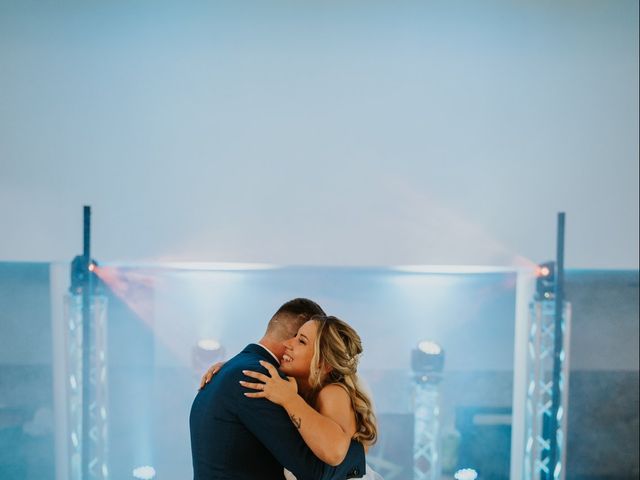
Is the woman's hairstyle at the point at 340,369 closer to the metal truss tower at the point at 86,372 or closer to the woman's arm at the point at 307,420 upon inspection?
the woman's arm at the point at 307,420

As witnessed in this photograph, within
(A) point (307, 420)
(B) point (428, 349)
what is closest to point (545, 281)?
(B) point (428, 349)

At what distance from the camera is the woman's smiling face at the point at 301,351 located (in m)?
2.36

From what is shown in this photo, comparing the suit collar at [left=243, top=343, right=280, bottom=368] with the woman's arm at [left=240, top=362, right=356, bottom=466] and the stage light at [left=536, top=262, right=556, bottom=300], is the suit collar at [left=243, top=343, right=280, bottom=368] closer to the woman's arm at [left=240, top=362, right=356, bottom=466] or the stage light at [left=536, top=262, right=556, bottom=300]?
the woman's arm at [left=240, top=362, right=356, bottom=466]

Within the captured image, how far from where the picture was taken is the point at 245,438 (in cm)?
220

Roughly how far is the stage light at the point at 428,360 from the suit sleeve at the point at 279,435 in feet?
8.87

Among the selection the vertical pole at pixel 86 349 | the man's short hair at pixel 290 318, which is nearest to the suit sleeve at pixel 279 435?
the man's short hair at pixel 290 318

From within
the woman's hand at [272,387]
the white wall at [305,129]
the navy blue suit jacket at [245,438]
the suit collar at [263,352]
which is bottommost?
the navy blue suit jacket at [245,438]

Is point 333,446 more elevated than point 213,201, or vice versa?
point 213,201

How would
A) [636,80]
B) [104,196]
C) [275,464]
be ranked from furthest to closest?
[636,80]
[104,196]
[275,464]

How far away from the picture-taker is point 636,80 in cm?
489

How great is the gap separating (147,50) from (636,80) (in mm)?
3178

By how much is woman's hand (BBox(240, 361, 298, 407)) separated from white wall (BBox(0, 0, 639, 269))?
2480mm

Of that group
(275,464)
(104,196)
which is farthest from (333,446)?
(104,196)

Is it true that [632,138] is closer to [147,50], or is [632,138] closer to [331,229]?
[331,229]
